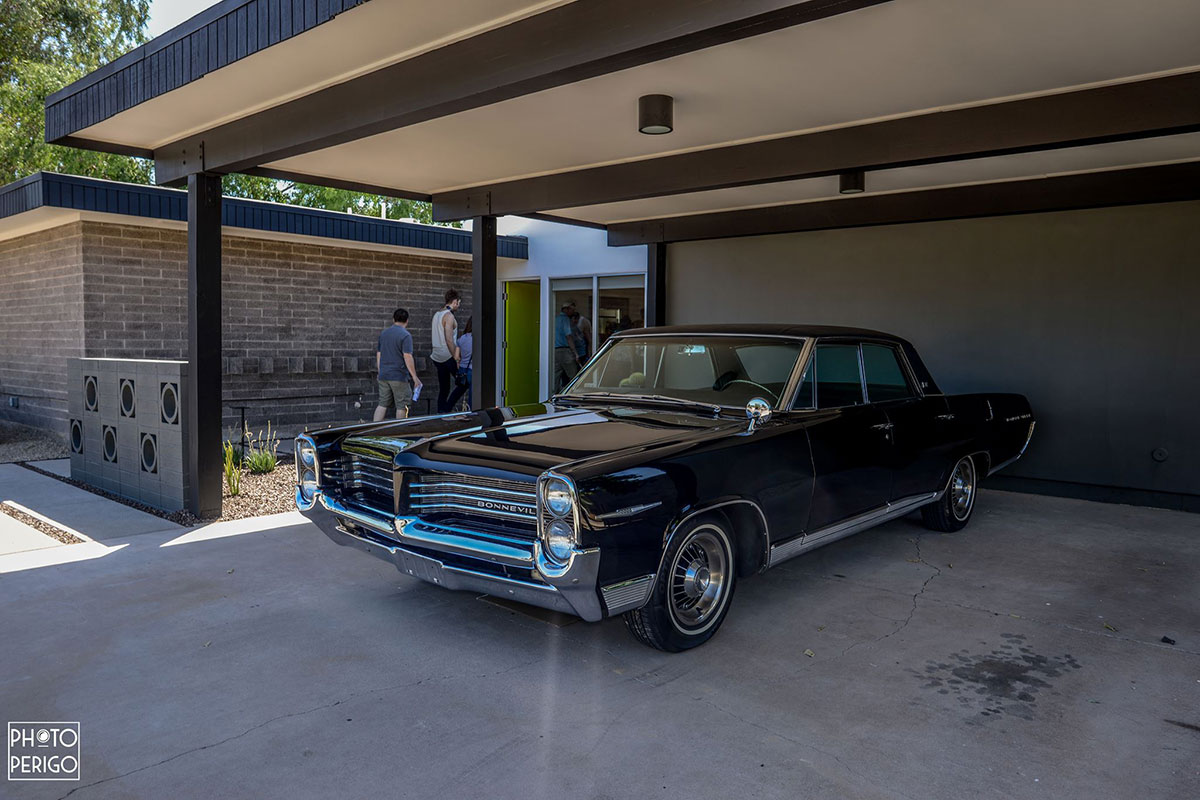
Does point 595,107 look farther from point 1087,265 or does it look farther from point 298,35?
point 1087,265

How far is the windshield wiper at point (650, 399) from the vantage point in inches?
182

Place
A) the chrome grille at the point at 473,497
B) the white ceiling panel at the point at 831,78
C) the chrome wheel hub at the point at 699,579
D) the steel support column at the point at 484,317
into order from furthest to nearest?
the steel support column at the point at 484,317 → the white ceiling panel at the point at 831,78 → the chrome wheel hub at the point at 699,579 → the chrome grille at the point at 473,497

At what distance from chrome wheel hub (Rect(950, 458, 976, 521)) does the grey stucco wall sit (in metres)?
2.06

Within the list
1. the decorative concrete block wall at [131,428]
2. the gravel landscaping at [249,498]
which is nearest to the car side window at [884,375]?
the gravel landscaping at [249,498]

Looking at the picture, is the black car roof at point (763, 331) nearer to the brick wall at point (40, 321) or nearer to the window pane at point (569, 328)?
the window pane at point (569, 328)

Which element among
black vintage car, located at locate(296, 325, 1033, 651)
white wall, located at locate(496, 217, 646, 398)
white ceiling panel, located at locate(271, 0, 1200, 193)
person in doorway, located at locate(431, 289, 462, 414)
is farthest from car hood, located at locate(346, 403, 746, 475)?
white wall, located at locate(496, 217, 646, 398)

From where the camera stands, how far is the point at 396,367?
9.71 m

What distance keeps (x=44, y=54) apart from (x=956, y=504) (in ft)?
81.7

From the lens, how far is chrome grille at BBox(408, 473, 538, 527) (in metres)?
3.54

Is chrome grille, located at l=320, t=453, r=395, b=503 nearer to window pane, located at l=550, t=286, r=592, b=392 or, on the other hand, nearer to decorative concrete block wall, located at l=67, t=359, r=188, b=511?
decorative concrete block wall, located at l=67, t=359, r=188, b=511

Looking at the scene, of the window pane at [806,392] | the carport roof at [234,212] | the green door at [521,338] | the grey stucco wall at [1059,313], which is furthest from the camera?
the green door at [521,338]

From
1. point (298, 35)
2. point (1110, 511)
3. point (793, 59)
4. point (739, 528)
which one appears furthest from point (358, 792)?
point (1110, 511)

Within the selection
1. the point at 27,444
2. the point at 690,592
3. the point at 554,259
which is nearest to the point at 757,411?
the point at 690,592

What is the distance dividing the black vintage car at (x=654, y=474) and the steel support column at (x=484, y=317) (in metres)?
2.84
